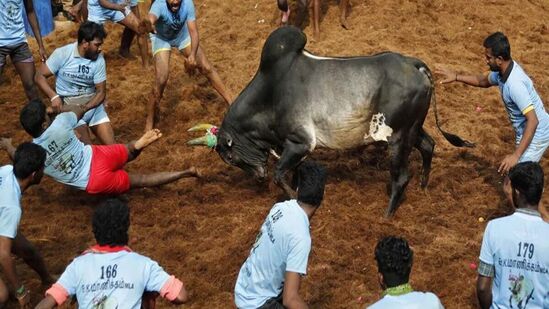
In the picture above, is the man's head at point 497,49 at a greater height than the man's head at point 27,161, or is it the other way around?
the man's head at point 497,49

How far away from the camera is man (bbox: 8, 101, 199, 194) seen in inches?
286

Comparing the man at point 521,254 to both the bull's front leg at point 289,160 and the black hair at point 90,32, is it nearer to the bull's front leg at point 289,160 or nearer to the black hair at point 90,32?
the bull's front leg at point 289,160

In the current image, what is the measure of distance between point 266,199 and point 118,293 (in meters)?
4.16

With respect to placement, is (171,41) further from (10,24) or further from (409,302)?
(409,302)

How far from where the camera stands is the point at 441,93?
34.9 feet

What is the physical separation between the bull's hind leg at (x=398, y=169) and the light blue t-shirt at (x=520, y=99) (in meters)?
1.13

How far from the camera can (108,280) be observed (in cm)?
438

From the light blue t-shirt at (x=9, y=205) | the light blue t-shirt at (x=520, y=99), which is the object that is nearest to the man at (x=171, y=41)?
the light blue t-shirt at (x=520, y=99)

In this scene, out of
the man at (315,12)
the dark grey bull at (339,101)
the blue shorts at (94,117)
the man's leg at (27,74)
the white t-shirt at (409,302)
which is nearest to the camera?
the white t-shirt at (409,302)

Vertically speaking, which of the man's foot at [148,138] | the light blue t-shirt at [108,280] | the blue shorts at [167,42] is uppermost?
the light blue t-shirt at [108,280]

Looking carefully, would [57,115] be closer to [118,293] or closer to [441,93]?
[118,293]

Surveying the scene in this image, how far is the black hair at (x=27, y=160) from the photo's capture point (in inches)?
220

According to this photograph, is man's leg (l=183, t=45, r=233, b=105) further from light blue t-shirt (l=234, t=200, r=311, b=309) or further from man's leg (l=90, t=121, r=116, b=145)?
light blue t-shirt (l=234, t=200, r=311, b=309)

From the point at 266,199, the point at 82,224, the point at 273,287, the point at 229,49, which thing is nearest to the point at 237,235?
the point at 266,199
